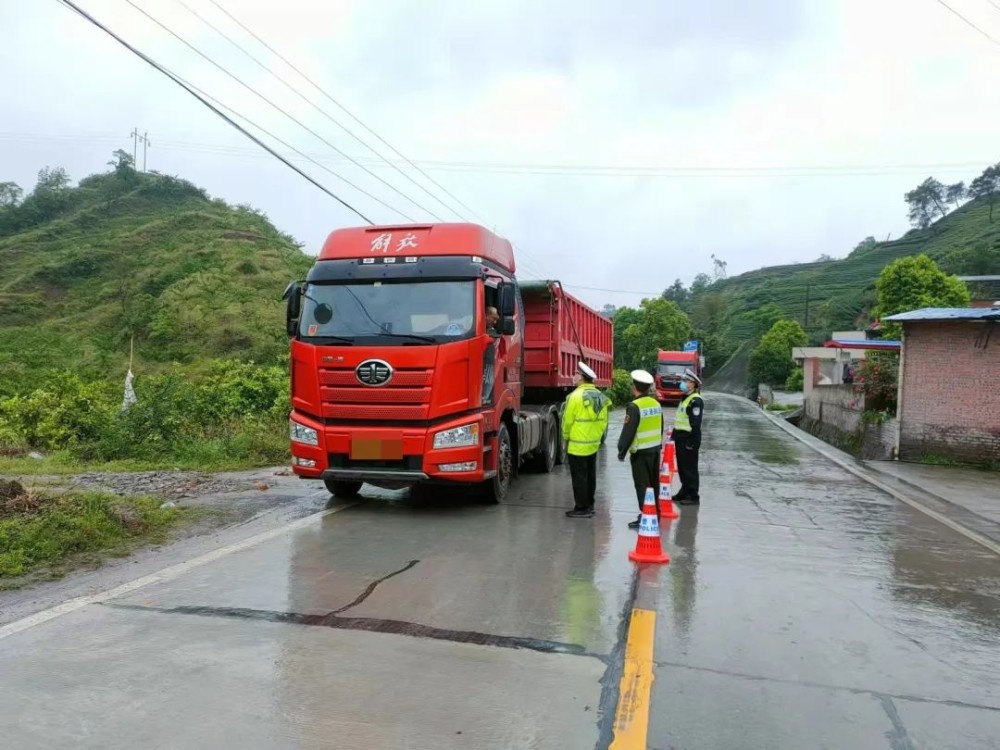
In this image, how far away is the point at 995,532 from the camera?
26.8 ft

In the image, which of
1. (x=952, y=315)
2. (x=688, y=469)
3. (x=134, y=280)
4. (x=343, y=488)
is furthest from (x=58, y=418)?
(x=134, y=280)

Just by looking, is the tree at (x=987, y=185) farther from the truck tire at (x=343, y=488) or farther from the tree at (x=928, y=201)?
the truck tire at (x=343, y=488)

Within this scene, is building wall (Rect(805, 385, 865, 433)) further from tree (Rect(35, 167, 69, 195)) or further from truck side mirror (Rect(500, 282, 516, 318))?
tree (Rect(35, 167, 69, 195))

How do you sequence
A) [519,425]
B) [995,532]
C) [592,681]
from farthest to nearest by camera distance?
[519,425]
[995,532]
[592,681]

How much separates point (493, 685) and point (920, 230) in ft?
448

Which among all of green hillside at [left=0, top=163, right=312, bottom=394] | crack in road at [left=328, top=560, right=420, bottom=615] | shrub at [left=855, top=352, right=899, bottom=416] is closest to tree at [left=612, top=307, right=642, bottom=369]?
green hillside at [left=0, top=163, right=312, bottom=394]

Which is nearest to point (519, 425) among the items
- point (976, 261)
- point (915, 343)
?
point (915, 343)

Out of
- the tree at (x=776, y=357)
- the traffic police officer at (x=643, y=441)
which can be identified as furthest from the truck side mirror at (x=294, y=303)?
the tree at (x=776, y=357)

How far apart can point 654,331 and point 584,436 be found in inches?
2137

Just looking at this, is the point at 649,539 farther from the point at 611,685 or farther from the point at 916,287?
the point at 916,287

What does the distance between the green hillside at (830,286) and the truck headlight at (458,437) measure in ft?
240

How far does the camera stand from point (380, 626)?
4422 mm

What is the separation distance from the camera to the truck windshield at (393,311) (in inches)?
298

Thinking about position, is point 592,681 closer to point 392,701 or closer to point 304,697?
point 392,701
